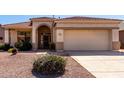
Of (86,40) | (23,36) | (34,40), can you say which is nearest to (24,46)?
(34,40)

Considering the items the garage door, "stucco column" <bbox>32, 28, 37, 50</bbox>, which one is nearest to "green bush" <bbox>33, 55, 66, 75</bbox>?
the garage door

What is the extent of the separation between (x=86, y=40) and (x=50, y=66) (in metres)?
17.5

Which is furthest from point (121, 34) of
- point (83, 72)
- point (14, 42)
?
point (83, 72)

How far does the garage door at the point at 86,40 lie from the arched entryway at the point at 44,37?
458 cm

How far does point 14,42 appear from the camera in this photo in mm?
32750

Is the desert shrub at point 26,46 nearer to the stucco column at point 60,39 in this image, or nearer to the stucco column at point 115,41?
the stucco column at point 60,39

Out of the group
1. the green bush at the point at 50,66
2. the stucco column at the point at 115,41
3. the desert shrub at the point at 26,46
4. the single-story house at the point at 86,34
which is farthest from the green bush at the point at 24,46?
the green bush at the point at 50,66

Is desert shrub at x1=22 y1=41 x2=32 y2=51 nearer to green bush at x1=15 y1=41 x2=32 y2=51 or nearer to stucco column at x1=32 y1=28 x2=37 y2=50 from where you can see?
green bush at x1=15 y1=41 x2=32 y2=51

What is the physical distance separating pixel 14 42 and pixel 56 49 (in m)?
8.11

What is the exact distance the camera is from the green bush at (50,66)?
35.4ft

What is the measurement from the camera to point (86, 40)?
28.0 meters

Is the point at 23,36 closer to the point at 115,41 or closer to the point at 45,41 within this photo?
the point at 45,41
